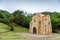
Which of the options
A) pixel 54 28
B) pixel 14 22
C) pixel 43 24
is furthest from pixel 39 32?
pixel 14 22

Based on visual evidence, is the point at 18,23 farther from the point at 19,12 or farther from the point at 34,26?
the point at 34,26

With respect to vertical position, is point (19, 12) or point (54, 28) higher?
point (19, 12)

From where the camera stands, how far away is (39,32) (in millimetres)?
50031

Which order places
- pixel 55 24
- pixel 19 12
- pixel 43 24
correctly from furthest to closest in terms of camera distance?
1. pixel 19 12
2. pixel 55 24
3. pixel 43 24

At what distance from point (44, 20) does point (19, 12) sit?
526 inches

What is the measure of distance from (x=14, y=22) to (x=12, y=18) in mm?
1563

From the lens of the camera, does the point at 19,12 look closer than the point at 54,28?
No

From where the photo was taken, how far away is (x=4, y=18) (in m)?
57.9

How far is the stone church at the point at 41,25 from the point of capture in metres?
49.4

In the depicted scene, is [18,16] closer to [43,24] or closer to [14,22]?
[14,22]

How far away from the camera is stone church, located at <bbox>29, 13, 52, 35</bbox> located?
49.4m

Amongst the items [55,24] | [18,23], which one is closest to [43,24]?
[55,24]

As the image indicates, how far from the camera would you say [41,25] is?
1960 inches

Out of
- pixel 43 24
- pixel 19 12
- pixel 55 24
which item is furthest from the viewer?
pixel 19 12
